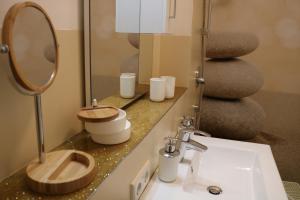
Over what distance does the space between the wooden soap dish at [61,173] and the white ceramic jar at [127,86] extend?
458 mm

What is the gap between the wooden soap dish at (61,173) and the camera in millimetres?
507

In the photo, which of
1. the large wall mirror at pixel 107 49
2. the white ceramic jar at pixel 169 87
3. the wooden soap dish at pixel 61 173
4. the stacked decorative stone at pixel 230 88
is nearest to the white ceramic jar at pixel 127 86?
the large wall mirror at pixel 107 49

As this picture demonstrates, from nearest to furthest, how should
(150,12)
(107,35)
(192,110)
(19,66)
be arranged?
(19,66), (107,35), (150,12), (192,110)

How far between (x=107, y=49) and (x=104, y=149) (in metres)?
0.35

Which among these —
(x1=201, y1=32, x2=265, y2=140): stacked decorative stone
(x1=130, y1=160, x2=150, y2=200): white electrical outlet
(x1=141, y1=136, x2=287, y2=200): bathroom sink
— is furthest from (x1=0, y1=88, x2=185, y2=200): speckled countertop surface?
(x1=201, y1=32, x2=265, y2=140): stacked decorative stone

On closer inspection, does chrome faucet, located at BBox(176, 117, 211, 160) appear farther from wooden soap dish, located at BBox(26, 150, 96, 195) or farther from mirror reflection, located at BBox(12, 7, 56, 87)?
mirror reflection, located at BBox(12, 7, 56, 87)

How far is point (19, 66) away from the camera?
0.45 m

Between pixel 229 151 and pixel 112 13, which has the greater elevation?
pixel 112 13

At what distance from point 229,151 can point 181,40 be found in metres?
0.60

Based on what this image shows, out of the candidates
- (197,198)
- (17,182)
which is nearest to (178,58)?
(197,198)

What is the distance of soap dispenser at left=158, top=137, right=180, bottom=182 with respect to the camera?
962mm

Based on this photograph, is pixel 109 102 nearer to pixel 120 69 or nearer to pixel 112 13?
pixel 120 69

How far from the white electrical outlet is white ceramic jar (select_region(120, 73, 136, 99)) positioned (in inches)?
11.2

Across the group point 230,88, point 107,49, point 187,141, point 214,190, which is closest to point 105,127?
point 107,49
